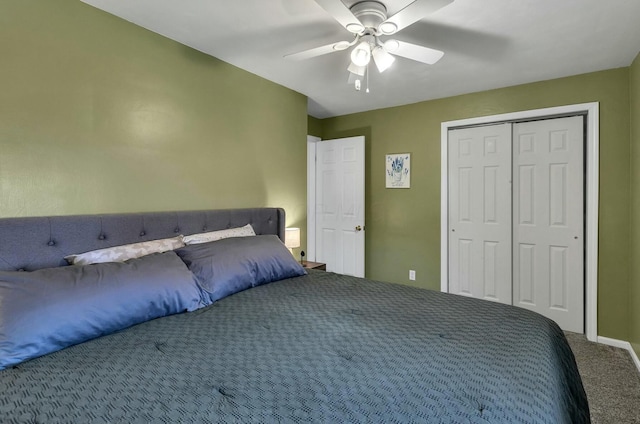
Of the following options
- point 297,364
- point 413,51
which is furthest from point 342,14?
point 297,364

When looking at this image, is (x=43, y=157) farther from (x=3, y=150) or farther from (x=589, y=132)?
(x=589, y=132)

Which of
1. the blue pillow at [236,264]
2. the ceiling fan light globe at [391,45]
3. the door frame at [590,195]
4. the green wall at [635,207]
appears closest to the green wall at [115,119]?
the blue pillow at [236,264]

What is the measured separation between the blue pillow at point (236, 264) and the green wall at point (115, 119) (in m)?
0.63

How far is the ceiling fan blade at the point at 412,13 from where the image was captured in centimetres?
144

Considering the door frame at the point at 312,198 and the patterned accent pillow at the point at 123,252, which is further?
the door frame at the point at 312,198

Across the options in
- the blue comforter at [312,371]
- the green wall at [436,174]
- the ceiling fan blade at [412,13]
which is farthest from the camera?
the green wall at [436,174]

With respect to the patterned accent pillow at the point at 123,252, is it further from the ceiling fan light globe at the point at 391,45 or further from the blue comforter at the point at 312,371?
the ceiling fan light globe at the point at 391,45

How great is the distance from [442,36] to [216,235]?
211cm

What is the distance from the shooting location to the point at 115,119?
2062 millimetres

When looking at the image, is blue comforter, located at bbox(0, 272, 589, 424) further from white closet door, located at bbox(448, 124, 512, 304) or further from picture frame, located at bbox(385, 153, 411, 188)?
picture frame, located at bbox(385, 153, 411, 188)

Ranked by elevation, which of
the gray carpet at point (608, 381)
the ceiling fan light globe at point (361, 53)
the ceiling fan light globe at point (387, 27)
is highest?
the ceiling fan light globe at point (387, 27)

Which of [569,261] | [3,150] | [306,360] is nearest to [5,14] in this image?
[3,150]

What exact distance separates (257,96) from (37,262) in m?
2.10

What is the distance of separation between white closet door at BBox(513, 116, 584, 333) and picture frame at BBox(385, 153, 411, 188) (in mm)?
1096
